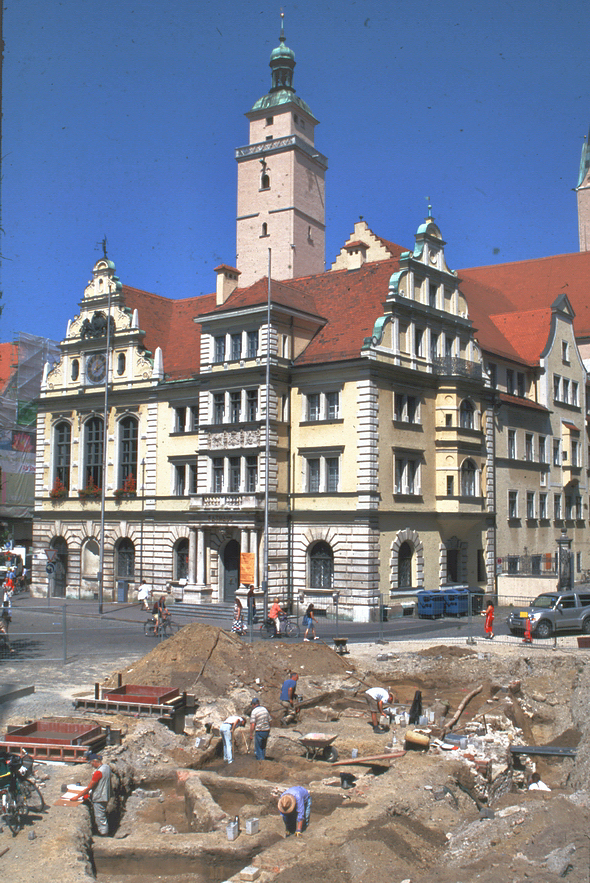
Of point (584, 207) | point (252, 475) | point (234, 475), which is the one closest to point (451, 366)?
point (252, 475)

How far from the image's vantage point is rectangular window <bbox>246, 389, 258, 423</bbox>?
140 feet

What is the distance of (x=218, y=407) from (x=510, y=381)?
753 inches

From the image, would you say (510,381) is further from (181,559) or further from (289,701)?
(289,701)

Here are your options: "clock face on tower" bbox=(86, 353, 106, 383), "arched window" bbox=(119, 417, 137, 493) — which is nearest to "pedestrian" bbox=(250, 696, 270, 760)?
"arched window" bbox=(119, 417, 137, 493)

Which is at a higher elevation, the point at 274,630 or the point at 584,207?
the point at 584,207

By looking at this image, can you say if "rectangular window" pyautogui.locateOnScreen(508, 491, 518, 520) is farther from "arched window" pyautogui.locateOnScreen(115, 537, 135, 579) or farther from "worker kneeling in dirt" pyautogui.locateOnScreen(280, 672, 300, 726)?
"worker kneeling in dirt" pyautogui.locateOnScreen(280, 672, 300, 726)

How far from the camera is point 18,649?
3138cm

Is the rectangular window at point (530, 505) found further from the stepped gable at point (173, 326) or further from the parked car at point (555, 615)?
the stepped gable at point (173, 326)

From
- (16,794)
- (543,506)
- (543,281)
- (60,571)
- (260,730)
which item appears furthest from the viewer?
(543,281)

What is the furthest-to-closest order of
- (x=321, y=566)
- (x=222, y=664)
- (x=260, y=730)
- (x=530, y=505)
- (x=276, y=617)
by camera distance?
(x=530, y=505), (x=321, y=566), (x=276, y=617), (x=222, y=664), (x=260, y=730)

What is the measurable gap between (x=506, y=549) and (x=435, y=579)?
730cm

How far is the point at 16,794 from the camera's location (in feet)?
47.2

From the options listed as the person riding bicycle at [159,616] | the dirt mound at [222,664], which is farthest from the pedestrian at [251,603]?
the dirt mound at [222,664]

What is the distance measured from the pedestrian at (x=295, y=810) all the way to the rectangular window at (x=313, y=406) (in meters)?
28.8
